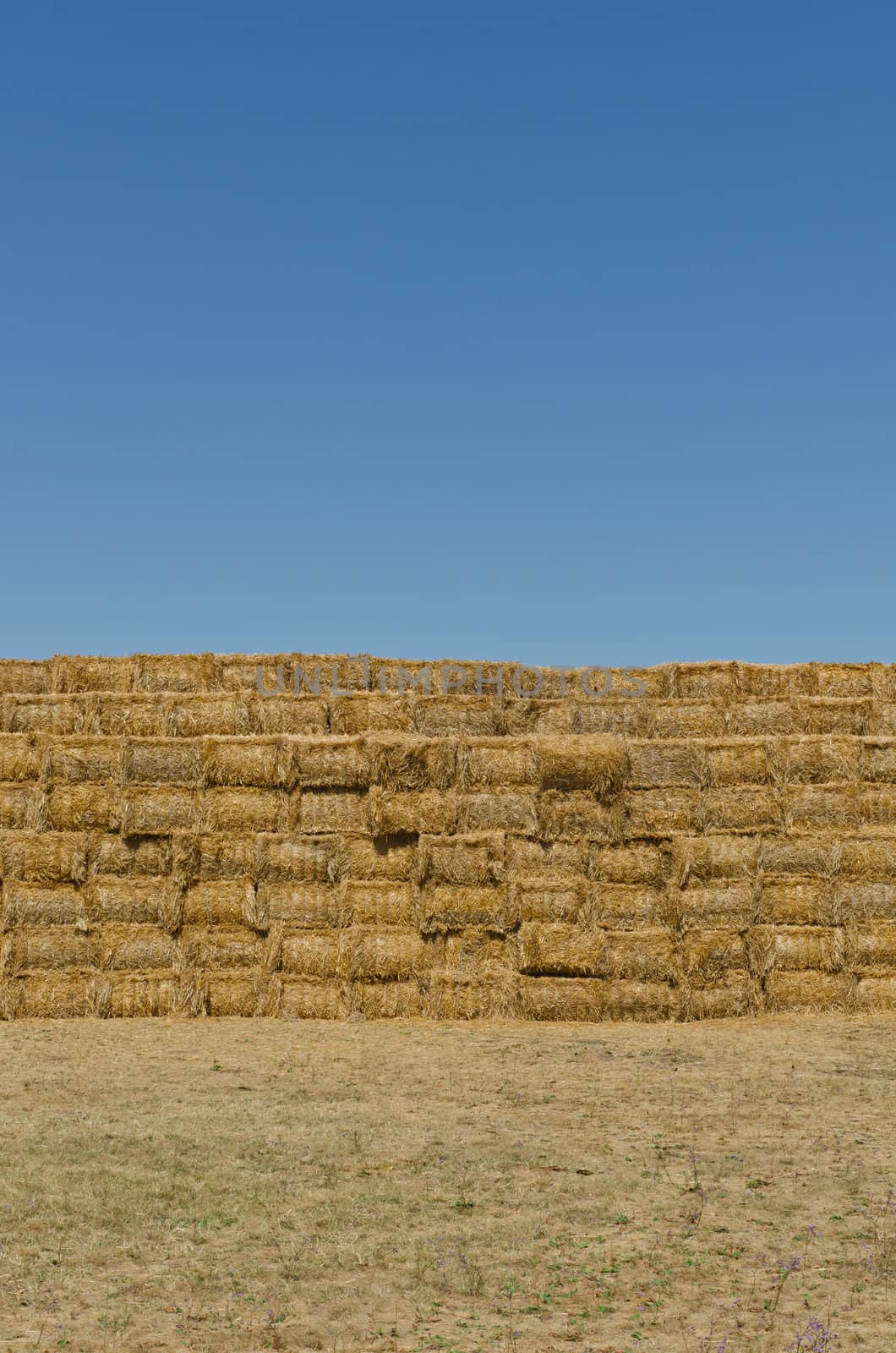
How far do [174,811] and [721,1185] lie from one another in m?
9.82

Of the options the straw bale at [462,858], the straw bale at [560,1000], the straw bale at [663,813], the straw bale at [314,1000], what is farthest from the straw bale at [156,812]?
the straw bale at [663,813]

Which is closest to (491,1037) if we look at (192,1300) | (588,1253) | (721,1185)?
(721,1185)

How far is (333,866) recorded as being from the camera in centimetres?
1709

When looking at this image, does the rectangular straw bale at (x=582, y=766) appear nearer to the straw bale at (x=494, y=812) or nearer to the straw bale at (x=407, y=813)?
the straw bale at (x=494, y=812)

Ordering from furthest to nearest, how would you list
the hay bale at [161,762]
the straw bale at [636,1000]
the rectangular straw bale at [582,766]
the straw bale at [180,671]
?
the straw bale at [180,671], the hay bale at [161,762], the rectangular straw bale at [582,766], the straw bale at [636,1000]

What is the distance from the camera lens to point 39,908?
17.0 m

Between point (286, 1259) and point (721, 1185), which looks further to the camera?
point (721, 1185)

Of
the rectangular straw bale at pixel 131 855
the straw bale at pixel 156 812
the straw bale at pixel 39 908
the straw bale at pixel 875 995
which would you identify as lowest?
the straw bale at pixel 875 995

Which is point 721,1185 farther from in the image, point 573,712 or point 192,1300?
point 573,712

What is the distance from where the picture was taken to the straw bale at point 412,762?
17219mm

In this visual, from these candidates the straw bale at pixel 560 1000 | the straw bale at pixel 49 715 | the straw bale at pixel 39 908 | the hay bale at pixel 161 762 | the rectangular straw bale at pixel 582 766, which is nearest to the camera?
the straw bale at pixel 560 1000

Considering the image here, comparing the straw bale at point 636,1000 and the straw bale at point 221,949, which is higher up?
the straw bale at point 221,949

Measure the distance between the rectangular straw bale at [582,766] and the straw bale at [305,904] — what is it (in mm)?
2847

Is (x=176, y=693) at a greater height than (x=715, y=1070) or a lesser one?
greater
